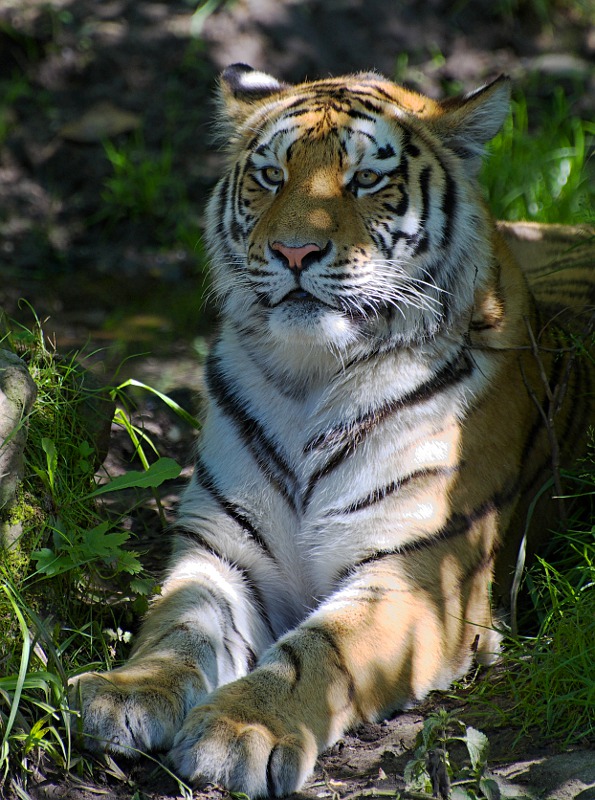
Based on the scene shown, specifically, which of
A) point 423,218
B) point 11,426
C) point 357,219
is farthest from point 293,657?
point 423,218

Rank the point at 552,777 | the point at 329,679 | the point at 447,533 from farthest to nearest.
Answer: the point at 447,533 < the point at 329,679 < the point at 552,777

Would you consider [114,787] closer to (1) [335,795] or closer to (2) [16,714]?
(2) [16,714]

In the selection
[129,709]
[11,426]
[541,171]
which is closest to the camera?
[129,709]

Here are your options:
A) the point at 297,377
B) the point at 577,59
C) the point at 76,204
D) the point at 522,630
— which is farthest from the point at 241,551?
the point at 577,59

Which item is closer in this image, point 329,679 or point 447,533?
point 329,679

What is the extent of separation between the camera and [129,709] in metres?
2.44

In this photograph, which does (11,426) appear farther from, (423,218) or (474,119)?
(474,119)

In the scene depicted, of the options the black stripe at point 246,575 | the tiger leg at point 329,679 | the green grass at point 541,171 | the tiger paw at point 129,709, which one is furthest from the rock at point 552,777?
the green grass at point 541,171

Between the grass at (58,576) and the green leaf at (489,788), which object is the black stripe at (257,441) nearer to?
the grass at (58,576)

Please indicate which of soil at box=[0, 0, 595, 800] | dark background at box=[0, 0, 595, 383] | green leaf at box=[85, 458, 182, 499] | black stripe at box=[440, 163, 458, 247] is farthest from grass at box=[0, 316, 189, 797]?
dark background at box=[0, 0, 595, 383]

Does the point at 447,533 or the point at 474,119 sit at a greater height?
the point at 474,119

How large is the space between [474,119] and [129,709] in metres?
1.87

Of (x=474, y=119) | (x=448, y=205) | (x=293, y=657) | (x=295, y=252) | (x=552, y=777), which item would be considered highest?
(x=474, y=119)

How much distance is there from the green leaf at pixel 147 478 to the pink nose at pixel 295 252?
0.65 m
